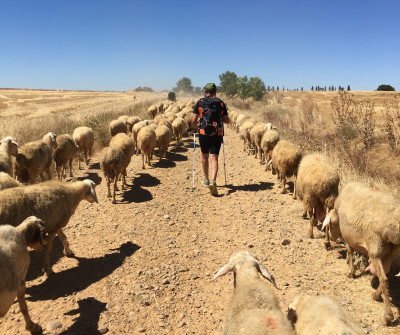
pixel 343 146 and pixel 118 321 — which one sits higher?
pixel 343 146

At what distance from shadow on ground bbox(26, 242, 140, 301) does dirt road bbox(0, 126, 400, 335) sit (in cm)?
2

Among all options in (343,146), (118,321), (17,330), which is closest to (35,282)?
(17,330)

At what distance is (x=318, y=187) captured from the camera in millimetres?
5184

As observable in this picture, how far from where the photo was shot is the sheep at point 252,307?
89.7 inches

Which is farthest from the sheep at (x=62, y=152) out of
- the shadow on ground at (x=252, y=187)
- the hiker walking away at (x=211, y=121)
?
the shadow on ground at (x=252, y=187)

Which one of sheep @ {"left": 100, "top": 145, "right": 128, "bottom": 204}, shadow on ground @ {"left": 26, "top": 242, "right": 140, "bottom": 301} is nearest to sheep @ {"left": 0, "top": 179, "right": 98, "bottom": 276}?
shadow on ground @ {"left": 26, "top": 242, "right": 140, "bottom": 301}

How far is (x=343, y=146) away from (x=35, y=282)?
1048 centimetres

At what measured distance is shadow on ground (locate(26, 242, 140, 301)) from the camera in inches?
157

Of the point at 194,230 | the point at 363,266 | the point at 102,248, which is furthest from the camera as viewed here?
the point at 194,230

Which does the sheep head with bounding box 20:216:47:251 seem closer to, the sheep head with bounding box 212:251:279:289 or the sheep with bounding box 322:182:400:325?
the sheep head with bounding box 212:251:279:289

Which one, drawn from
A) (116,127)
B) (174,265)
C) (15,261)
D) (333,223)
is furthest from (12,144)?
(333,223)

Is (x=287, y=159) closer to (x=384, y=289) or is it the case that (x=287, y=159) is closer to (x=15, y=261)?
(x=384, y=289)

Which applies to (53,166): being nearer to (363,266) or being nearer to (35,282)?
(35,282)

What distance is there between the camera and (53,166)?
10148 mm
